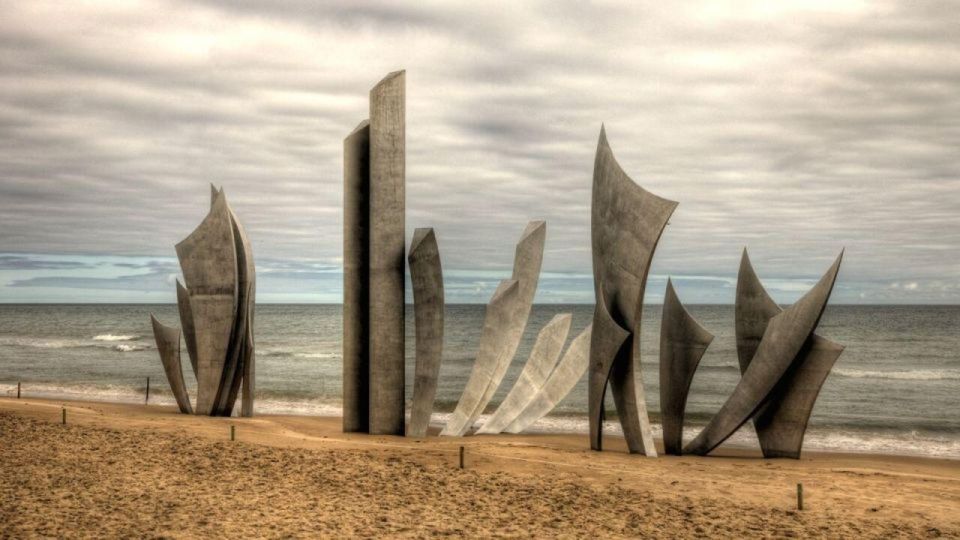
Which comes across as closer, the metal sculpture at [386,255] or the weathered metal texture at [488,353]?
the metal sculpture at [386,255]

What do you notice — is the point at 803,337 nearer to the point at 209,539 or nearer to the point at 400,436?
the point at 400,436

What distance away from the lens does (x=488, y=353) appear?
1468 centimetres

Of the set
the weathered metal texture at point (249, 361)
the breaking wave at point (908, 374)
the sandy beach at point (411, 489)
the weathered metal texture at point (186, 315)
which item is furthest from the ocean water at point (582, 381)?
the sandy beach at point (411, 489)

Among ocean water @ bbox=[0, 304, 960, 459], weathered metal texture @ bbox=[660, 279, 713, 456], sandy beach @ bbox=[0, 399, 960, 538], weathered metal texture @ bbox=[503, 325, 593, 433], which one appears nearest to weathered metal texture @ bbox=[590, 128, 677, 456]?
weathered metal texture @ bbox=[660, 279, 713, 456]

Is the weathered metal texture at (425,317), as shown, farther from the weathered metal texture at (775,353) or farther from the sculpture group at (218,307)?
the weathered metal texture at (775,353)

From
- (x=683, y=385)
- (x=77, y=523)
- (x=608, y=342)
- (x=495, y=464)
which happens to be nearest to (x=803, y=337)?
(x=683, y=385)

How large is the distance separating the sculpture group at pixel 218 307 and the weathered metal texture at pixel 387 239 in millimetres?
3094

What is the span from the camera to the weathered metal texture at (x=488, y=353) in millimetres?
14625

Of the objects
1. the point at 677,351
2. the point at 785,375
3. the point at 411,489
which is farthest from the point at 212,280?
the point at 785,375

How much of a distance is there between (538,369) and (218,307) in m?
6.14

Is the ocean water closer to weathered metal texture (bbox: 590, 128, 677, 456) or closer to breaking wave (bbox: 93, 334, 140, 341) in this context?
breaking wave (bbox: 93, 334, 140, 341)

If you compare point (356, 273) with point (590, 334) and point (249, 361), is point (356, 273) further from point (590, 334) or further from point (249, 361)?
point (590, 334)

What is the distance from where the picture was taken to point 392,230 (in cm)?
1360

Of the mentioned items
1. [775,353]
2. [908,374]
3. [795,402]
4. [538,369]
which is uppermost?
[775,353]
